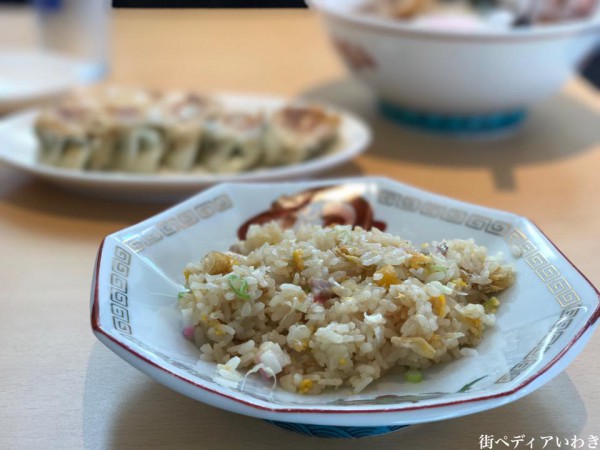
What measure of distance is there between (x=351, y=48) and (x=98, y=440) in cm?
134

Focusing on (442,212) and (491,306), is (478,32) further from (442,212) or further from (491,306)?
(491,306)

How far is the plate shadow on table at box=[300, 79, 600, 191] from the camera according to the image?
1.86 meters

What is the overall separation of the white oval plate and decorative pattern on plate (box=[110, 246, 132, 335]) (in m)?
0.48

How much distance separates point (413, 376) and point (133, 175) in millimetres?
842

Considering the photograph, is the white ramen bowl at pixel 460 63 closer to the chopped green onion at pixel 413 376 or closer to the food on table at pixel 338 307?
the food on table at pixel 338 307

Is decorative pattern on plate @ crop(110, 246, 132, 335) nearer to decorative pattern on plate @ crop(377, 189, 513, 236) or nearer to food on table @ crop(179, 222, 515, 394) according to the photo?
food on table @ crop(179, 222, 515, 394)

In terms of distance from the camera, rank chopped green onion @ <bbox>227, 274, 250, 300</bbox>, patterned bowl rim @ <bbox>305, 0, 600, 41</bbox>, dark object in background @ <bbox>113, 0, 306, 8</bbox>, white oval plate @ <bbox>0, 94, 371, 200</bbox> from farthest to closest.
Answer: dark object in background @ <bbox>113, 0, 306, 8</bbox> < patterned bowl rim @ <bbox>305, 0, 600, 41</bbox> < white oval plate @ <bbox>0, 94, 371, 200</bbox> < chopped green onion @ <bbox>227, 274, 250, 300</bbox>

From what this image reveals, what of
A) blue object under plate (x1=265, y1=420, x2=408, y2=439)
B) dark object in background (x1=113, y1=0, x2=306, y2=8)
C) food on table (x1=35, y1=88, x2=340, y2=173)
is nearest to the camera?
blue object under plate (x1=265, y1=420, x2=408, y2=439)

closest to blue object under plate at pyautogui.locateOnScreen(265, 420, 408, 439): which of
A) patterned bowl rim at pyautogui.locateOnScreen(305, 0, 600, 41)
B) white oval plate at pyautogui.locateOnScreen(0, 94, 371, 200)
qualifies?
white oval plate at pyautogui.locateOnScreen(0, 94, 371, 200)

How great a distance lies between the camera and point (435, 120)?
203 centimetres

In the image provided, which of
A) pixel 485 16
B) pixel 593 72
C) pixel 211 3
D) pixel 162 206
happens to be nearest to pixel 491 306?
pixel 162 206

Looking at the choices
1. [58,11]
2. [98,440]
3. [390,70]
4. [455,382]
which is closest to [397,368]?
[455,382]

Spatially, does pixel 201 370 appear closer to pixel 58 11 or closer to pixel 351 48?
pixel 351 48

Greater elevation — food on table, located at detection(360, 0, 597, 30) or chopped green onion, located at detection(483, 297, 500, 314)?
food on table, located at detection(360, 0, 597, 30)
